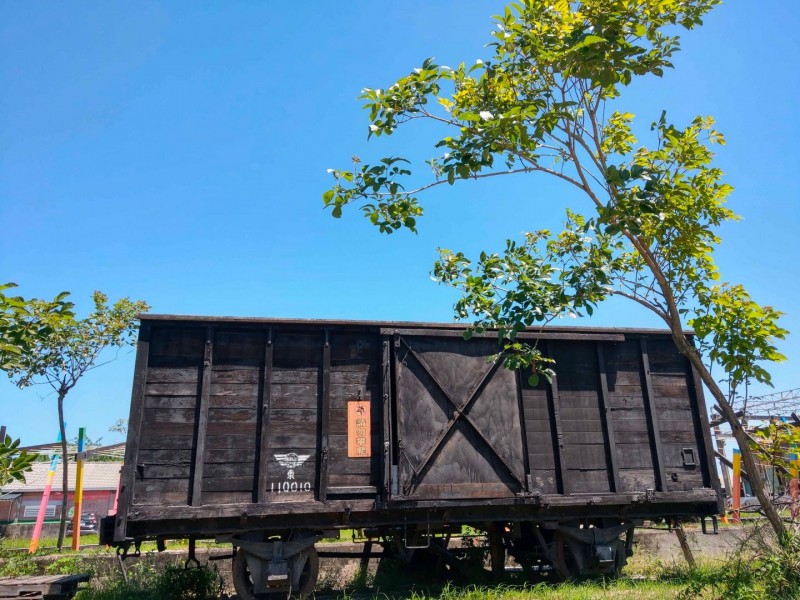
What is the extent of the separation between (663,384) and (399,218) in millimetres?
5365

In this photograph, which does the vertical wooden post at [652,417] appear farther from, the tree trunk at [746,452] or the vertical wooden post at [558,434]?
the tree trunk at [746,452]

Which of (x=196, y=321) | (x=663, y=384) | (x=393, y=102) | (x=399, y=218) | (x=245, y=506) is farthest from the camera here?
(x=663, y=384)

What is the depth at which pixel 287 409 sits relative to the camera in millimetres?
7180

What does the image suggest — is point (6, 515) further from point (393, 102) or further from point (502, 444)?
point (393, 102)

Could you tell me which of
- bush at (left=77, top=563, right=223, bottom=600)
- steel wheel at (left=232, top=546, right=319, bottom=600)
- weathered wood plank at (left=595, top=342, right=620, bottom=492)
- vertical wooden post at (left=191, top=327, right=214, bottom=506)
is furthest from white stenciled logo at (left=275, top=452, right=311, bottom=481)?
weathered wood plank at (left=595, top=342, right=620, bottom=492)

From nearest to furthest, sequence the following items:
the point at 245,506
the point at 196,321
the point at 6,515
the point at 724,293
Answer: the point at 724,293, the point at 245,506, the point at 196,321, the point at 6,515

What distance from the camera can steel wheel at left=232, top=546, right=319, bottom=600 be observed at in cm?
689

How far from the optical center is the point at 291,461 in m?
7.01

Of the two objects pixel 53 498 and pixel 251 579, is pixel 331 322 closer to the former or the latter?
pixel 251 579

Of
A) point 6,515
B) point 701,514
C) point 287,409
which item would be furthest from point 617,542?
point 6,515

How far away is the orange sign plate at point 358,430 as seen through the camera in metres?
7.20

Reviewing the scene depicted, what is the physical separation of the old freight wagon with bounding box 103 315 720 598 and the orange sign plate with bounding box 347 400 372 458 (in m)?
0.02

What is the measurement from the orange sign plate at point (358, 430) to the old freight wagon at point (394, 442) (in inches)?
0.7

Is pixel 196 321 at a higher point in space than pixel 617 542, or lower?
higher
